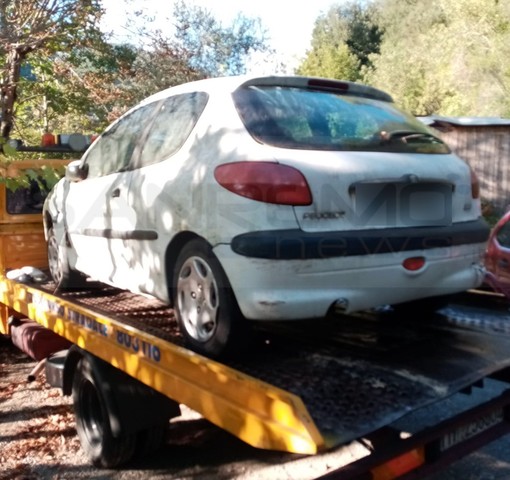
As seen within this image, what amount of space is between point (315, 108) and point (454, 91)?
2554 centimetres

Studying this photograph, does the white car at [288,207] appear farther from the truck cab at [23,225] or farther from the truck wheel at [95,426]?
the truck cab at [23,225]

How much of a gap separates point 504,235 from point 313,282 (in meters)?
3.57

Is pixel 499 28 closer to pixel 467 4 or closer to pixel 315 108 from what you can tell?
pixel 467 4

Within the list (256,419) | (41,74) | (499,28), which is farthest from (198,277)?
(499,28)

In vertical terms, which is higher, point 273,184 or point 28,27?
point 28,27

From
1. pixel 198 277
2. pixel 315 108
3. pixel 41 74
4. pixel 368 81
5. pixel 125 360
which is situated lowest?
pixel 125 360

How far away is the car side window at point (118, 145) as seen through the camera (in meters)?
4.06

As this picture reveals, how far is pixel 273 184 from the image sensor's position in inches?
114

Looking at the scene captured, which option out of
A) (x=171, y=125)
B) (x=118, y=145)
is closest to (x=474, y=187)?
(x=171, y=125)

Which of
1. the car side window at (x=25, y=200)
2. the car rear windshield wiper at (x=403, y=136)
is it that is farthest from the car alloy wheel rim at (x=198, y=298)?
the car side window at (x=25, y=200)

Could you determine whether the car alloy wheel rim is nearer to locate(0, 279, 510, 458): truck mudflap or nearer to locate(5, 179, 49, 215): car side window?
locate(0, 279, 510, 458): truck mudflap

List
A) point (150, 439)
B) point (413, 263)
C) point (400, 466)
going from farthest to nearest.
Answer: point (150, 439) < point (413, 263) < point (400, 466)

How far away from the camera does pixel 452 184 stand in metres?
3.34

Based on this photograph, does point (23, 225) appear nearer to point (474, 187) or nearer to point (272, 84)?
point (272, 84)
